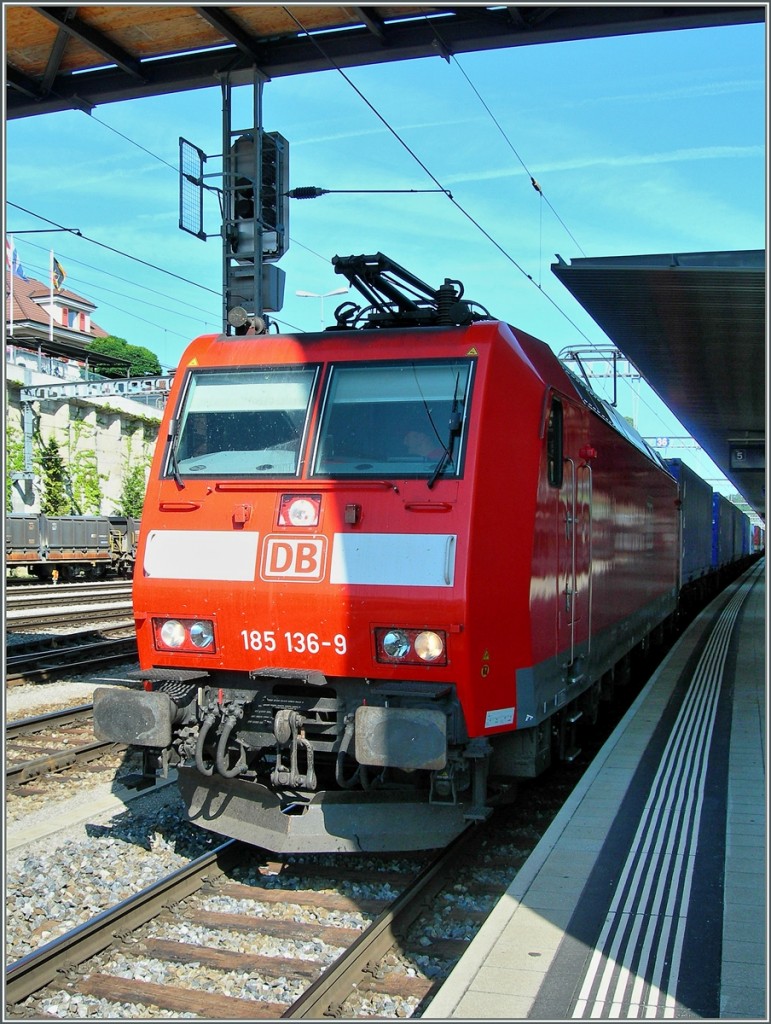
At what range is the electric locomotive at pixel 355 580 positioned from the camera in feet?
17.6

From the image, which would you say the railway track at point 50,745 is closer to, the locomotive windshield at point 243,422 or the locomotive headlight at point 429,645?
the locomotive windshield at point 243,422

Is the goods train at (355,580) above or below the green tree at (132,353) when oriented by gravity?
below

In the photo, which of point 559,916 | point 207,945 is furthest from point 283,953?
point 559,916

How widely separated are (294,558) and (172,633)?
0.96 meters

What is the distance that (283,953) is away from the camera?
4.96 metres

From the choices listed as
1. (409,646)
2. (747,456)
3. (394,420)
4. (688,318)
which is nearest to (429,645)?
(409,646)

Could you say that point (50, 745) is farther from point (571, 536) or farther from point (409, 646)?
point (571, 536)

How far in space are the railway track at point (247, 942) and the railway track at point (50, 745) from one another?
2.45 meters

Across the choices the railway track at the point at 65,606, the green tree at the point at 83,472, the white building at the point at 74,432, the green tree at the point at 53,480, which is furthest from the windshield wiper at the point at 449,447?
the green tree at the point at 83,472

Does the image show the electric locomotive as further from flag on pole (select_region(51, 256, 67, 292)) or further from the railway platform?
flag on pole (select_region(51, 256, 67, 292))

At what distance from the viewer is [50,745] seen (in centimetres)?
916

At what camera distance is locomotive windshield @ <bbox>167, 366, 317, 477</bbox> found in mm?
6086

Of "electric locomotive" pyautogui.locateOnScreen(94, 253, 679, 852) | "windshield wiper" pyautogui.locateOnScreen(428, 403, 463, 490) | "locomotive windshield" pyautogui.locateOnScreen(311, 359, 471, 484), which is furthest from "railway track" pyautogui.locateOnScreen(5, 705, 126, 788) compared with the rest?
"windshield wiper" pyautogui.locateOnScreen(428, 403, 463, 490)

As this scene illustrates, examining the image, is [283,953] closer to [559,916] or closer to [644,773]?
[559,916]
